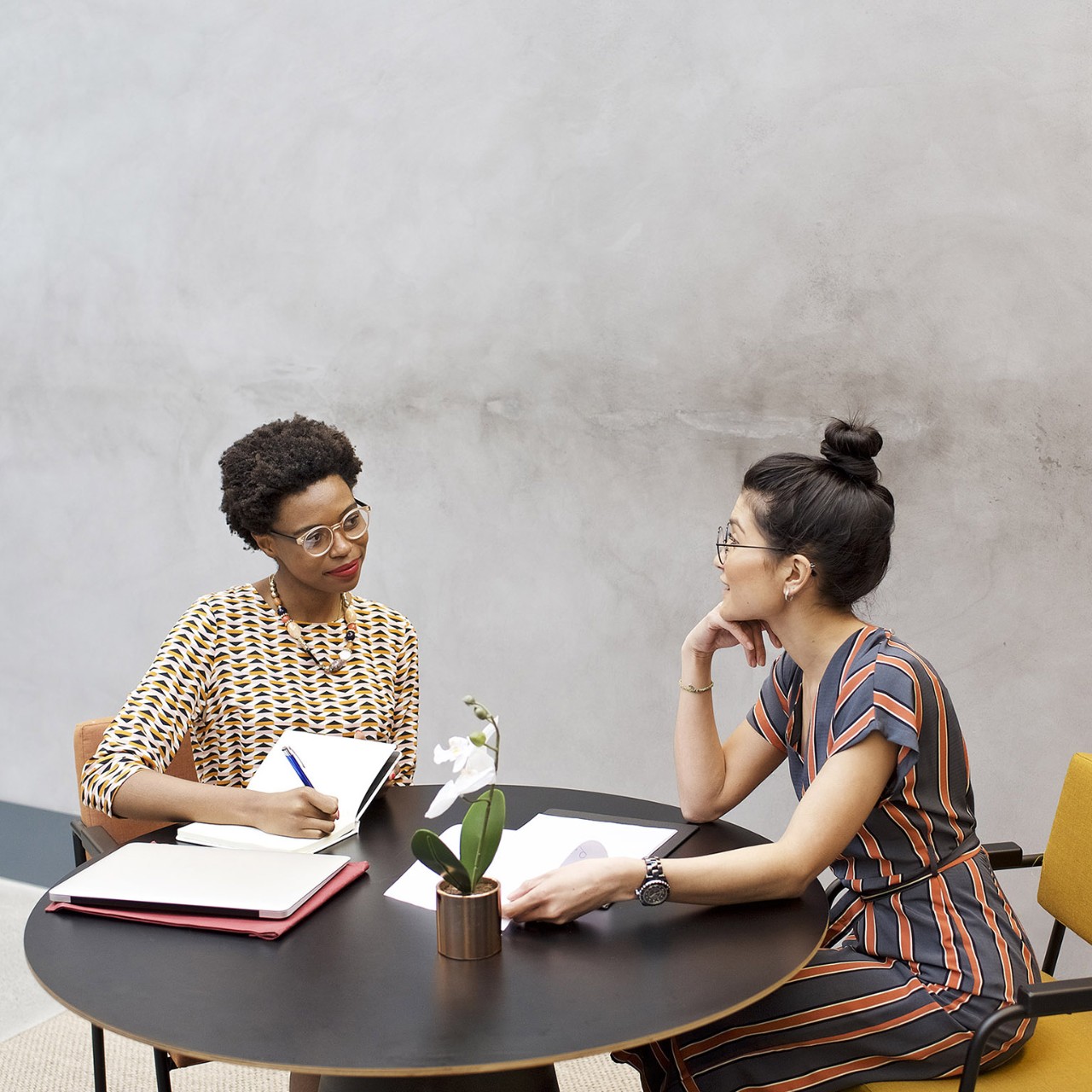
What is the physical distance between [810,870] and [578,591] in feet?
6.20

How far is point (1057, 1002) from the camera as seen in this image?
1488mm

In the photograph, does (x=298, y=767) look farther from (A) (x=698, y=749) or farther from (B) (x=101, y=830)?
(A) (x=698, y=749)

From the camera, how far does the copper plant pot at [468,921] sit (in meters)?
1.38

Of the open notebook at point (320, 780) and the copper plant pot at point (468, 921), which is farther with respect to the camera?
the open notebook at point (320, 780)

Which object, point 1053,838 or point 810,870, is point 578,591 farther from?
point 810,870

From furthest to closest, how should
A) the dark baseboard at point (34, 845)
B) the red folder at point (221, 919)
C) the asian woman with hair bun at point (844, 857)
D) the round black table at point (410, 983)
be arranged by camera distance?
the dark baseboard at point (34, 845), the asian woman with hair bun at point (844, 857), the red folder at point (221, 919), the round black table at point (410, 983)

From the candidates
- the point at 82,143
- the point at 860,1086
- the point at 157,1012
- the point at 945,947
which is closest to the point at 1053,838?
the point at 945,947

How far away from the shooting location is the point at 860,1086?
1.61 metres

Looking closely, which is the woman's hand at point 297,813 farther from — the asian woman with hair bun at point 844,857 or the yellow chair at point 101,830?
the asian woman with hair bun at point 844,857

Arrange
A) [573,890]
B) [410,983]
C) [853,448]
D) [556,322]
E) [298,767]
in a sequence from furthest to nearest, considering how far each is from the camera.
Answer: [556,322] < [298,767] < [853,448] < [573,890] < [410,983]

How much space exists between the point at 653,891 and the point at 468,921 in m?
0.28

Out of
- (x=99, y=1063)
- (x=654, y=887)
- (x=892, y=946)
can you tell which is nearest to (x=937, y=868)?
(x=892, y=946)

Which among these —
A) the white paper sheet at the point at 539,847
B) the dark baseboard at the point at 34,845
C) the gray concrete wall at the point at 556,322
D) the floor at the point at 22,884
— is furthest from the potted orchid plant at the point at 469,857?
the dark baseboard at the point at 34,845

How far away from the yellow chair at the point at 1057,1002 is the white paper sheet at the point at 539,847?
0.48 meters
